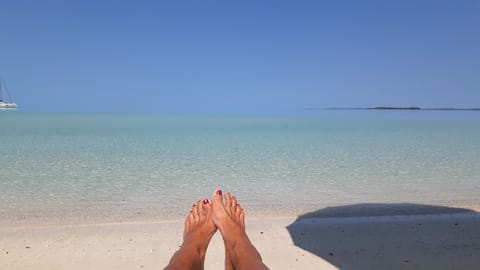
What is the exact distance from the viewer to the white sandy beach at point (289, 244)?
102 inches

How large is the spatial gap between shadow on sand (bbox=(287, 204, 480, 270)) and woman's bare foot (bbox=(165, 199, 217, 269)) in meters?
0.84

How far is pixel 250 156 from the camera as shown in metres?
9.32

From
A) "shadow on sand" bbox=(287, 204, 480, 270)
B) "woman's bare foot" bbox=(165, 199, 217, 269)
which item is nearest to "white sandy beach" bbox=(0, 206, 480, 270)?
"shadow on sand" bbox=(287, 204, 480, 270)

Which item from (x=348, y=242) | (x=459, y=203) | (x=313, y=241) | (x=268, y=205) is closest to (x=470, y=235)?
(x=348, y=242)

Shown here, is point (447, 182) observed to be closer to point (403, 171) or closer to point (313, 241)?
point (403, 171)

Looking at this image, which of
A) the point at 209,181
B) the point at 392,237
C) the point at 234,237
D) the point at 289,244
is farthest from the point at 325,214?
the point at 209,181

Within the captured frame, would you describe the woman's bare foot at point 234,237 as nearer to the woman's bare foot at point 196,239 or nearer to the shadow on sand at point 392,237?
the woman's bare foot at point 196,239

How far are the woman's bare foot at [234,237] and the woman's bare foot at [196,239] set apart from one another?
72 mm

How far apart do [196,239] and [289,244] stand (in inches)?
36.1

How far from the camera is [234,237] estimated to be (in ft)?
7.91

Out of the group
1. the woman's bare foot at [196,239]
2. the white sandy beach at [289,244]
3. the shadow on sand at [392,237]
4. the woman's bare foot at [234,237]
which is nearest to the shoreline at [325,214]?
the shadow on sand at [392,237]

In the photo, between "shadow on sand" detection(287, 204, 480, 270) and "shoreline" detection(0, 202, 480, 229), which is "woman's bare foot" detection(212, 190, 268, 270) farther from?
"shoreline" detection(0, 202, 480, 229)

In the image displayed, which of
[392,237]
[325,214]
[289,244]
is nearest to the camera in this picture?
[289,244]

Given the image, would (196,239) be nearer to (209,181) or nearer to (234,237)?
(234,237)
